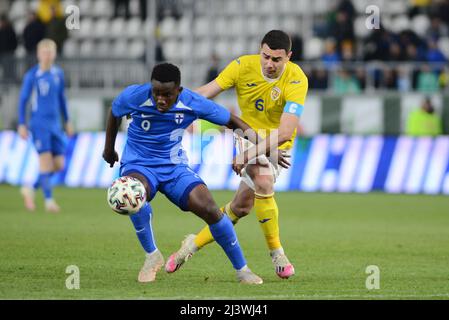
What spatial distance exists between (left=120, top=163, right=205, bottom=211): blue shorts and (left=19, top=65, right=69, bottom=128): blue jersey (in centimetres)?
762

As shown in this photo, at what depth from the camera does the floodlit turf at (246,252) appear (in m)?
8.98

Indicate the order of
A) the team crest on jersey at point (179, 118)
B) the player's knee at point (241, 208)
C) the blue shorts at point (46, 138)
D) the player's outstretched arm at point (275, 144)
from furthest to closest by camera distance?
1. the blue shorts at point (46, 138)
2. the player's knee at point (241, 208)
3. the player's outstretched arm at point (275, 144)
4. the team crest on jersey at point (179, 118)

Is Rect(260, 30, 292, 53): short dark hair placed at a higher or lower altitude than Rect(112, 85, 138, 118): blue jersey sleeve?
higher

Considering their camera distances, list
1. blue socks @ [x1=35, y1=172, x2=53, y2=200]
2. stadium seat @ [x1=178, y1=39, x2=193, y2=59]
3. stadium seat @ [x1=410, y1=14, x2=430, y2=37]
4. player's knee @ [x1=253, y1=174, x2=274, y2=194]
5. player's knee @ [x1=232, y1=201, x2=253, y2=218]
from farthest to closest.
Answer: stadium seat @ [x1=410, y1=14, x2=430, y2=37], stadium seat @ [x1=178, y1=39, x2=193, y2=59], blue socks @ [x1=35, y1=172, x2=53, y2=200], player's knee @ [x1=232, y1=201, x2=253, y2=218], player's knee @ [x1=253, y1=174, x2=274, y2=194]

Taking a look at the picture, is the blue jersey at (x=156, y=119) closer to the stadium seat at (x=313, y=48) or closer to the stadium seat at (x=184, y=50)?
the stadium seat at (x=184, y=50)

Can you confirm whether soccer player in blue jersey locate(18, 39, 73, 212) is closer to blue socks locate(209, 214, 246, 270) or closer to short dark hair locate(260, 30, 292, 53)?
short dark hair locate(260, 30, 292, 53)

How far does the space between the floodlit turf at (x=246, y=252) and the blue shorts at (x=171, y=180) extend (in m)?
0.76

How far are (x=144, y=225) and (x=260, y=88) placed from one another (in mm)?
1930

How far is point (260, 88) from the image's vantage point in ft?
34.8

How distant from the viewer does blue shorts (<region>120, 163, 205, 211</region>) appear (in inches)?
373

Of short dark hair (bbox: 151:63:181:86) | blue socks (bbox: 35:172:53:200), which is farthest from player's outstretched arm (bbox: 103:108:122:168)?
blue socks (bbox: 35:172:53:200)

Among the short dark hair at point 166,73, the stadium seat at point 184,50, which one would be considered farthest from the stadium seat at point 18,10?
the short dark hair at point 166,73

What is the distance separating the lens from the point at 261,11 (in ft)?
93.6

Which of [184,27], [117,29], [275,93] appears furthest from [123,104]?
[117,29]
